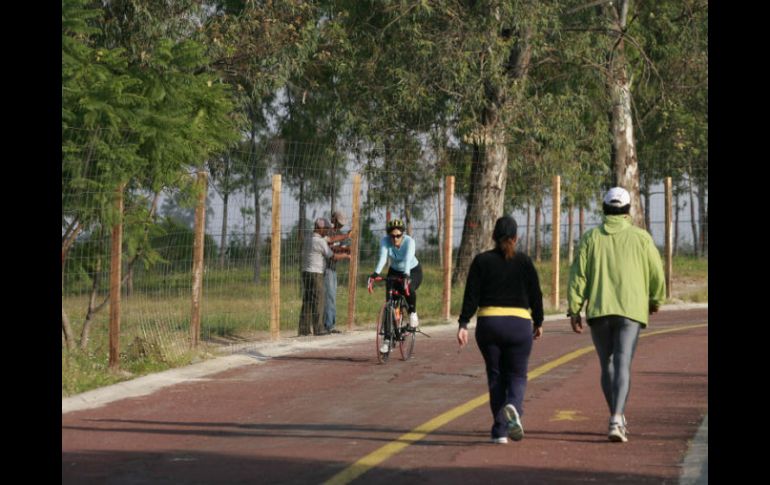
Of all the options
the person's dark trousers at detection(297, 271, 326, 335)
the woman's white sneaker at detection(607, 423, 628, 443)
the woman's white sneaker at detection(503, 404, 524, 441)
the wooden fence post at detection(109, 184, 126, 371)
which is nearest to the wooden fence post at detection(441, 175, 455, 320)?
the person's dark trousers at detection(297, 271, 326, 335)

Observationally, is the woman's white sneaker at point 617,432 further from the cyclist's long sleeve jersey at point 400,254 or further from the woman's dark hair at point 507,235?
the cyclist's long sleeve jersey at point 400,254

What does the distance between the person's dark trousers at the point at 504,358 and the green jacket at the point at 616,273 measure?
0.48 metres

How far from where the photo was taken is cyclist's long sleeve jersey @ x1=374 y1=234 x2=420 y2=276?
18.7 metres

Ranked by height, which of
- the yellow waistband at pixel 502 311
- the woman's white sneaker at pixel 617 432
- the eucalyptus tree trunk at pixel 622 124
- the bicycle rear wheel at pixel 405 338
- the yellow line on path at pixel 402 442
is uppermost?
the eucalyptus tree trunk at pixel 622 124

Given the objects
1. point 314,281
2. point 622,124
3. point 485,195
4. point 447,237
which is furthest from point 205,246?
point 622,124

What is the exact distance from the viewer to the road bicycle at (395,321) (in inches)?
720

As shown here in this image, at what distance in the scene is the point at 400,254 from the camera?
61.7 ft

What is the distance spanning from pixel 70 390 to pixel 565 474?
6.59 metres

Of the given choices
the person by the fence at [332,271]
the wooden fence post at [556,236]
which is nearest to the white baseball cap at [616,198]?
the person by the fence at [332,271]

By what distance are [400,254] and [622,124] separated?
2222 centimetres
